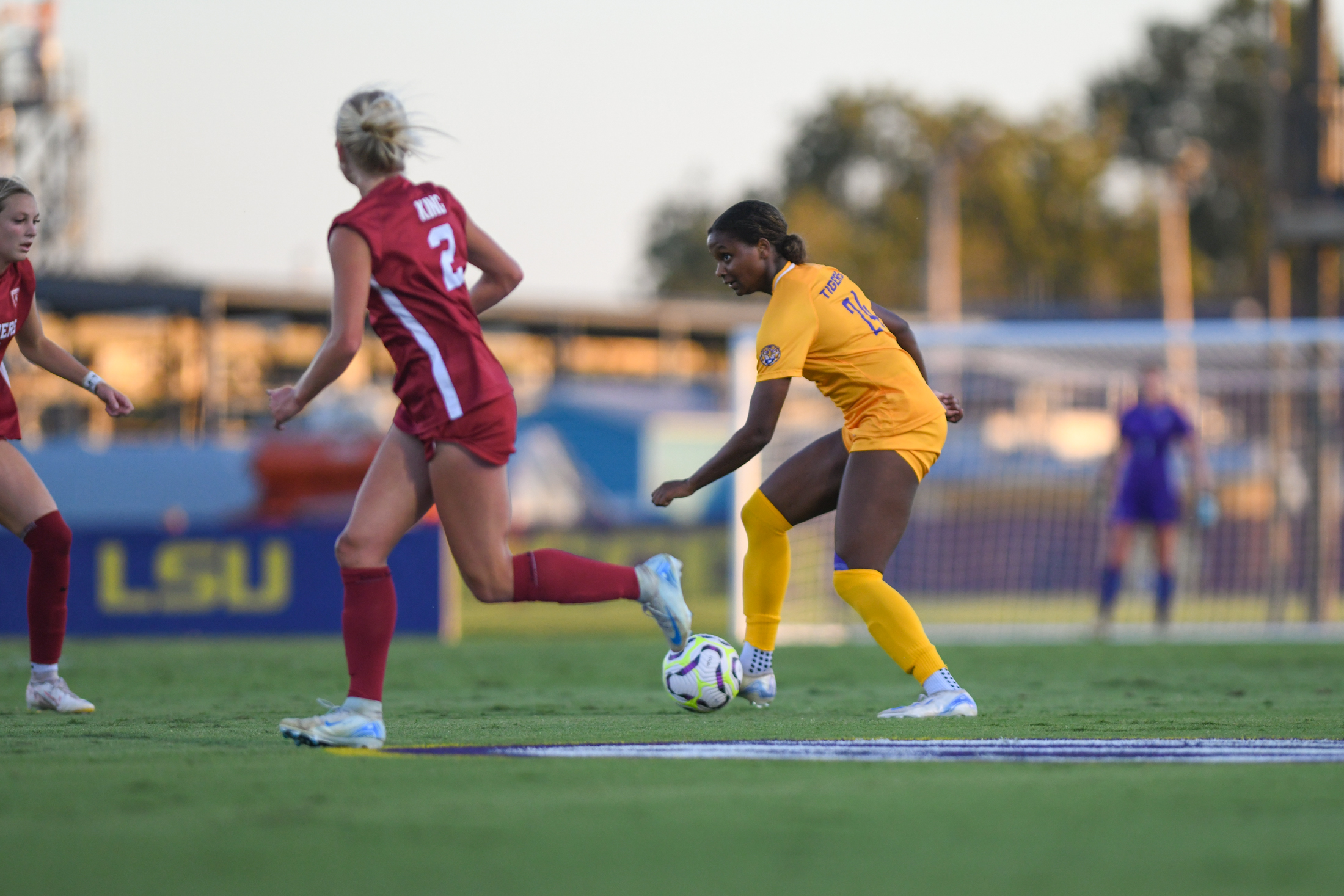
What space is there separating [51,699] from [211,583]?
818 centimetres

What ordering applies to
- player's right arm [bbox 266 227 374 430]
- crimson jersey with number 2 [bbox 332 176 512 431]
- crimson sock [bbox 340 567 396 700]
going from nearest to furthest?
player's right arm [bbox 266 227 374 430] < crimson jersey with number 2 [bbox 332 176 512 431] < crimson sock [bbox 340 567 396 700]

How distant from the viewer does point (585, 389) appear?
3259cm

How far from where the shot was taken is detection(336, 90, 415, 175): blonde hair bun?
4.66 m

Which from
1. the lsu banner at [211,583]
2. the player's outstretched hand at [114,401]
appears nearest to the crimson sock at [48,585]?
the player's outstretched hand at [114,401]

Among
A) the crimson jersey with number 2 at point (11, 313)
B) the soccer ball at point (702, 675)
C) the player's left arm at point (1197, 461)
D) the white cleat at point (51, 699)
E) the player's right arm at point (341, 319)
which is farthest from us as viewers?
the player's left arm at point (1197, 461)

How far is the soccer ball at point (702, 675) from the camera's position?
19.5ft

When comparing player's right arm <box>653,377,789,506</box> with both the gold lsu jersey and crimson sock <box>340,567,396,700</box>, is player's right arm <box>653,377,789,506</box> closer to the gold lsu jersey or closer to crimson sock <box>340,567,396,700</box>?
the gold lsu jersey

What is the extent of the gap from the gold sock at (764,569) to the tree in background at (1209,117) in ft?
203

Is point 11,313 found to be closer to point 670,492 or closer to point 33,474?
point 33,474

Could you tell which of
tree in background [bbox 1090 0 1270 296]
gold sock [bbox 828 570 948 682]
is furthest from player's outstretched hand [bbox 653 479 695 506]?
tree in background [bbox 1090 0 1270 296]

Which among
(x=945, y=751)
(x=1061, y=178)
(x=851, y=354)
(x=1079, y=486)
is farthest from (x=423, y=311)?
(x=1061, y=178)

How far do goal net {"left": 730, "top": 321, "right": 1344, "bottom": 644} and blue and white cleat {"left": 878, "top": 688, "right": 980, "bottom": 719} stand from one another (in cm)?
713

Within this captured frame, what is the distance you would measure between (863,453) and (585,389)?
27.0 meters

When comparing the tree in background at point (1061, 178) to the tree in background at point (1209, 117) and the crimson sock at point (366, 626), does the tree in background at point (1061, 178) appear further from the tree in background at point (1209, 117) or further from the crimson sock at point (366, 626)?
the crimson sock at point (366, 626)
